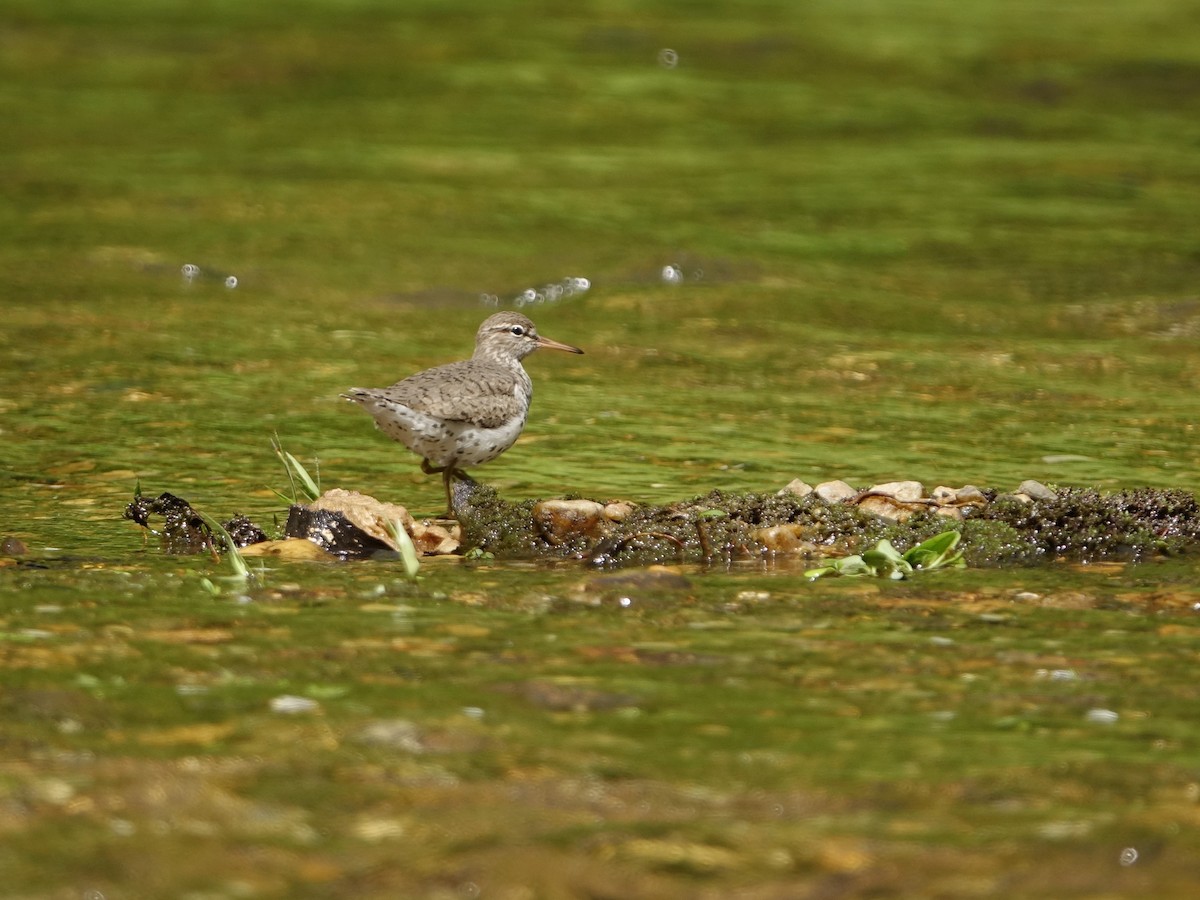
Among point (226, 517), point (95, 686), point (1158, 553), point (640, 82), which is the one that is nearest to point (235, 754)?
point (95, 686)

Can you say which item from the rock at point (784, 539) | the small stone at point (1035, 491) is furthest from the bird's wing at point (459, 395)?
the small stone at point (1035, 491)

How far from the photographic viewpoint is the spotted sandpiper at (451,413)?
7.40m

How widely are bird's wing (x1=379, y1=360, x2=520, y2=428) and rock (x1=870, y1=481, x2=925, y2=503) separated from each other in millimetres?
1536

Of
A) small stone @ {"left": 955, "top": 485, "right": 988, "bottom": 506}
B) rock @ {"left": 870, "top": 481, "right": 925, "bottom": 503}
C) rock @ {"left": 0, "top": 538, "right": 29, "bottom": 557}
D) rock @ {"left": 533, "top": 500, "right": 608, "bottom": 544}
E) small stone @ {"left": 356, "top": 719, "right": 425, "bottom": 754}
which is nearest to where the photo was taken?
small stone @ {"left": 356, "top": 719, "right": 425, "bottom": 754}

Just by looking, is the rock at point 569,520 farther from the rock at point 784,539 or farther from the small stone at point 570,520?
the rock at point 784,539

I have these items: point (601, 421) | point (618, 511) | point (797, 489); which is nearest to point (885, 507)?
point (797, 489)

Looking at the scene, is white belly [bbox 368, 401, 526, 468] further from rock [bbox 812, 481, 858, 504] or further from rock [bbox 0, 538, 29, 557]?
rock [bbox 0, 538, 29, 557]

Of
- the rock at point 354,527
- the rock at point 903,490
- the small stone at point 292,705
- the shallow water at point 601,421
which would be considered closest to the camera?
the shallow water at point 601,421

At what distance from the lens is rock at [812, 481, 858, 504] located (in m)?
7.21

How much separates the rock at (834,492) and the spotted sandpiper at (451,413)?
4.27 ft

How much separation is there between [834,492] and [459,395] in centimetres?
152

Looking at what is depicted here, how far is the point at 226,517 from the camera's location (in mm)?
7363

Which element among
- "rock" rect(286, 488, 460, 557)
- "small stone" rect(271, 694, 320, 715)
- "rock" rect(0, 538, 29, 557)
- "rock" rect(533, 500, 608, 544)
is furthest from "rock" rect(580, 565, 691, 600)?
"rock" rect(0, 538, 29, 557)

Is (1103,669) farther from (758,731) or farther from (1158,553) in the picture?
(1158,553)
